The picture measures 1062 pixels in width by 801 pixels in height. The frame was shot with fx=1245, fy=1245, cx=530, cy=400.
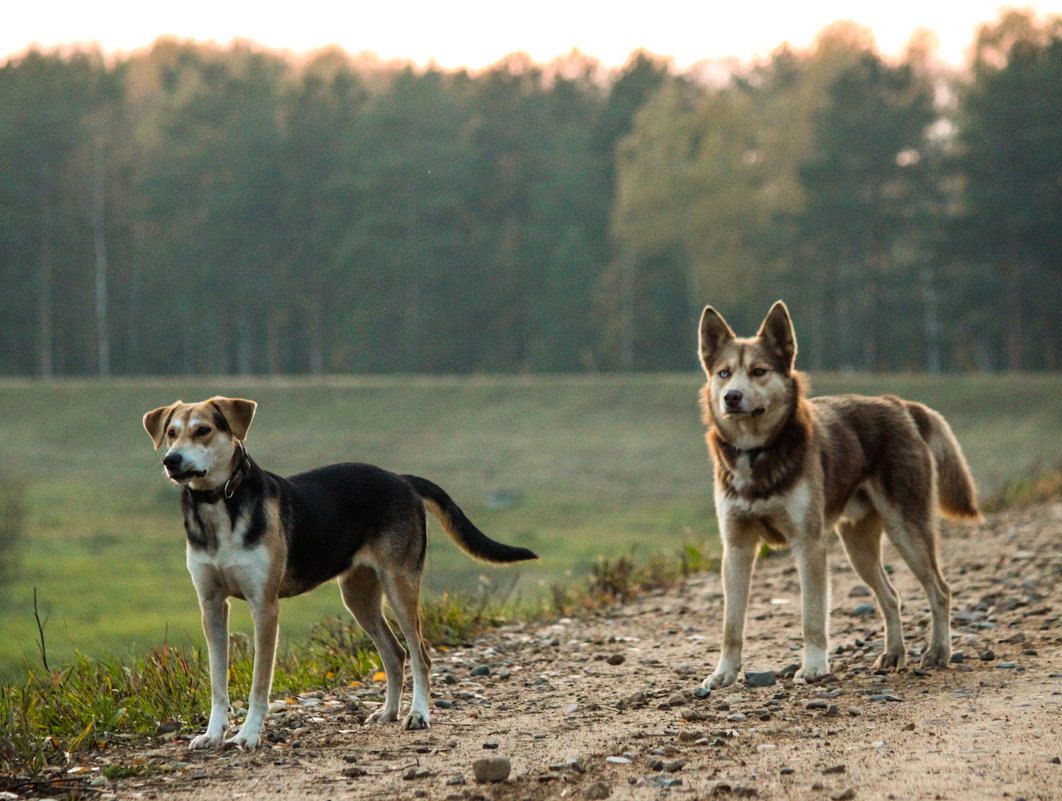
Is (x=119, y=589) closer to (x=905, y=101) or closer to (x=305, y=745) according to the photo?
(x=305, y=745)

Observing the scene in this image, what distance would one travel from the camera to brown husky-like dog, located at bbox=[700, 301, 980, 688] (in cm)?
749

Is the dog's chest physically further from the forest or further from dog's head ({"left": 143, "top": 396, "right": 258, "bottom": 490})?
the forest

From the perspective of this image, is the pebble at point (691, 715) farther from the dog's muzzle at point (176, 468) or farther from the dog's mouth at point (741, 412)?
the dog's muzzle at point (176, 468)

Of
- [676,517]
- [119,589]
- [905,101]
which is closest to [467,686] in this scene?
[119,589]

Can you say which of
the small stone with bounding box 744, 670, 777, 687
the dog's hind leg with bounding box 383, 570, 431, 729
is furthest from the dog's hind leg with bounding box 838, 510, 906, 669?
the dog's hind leg with bounding box 383, 570, 431, 729

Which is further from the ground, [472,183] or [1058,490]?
[472,183]

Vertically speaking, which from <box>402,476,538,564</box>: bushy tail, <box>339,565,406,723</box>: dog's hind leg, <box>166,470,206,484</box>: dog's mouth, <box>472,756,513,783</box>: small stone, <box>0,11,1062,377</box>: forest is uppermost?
<box>0,11,1062,377</box>: forest

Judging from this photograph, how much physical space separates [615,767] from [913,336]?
50850mm

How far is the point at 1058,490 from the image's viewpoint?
15.6 m

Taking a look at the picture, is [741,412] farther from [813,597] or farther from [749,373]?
[813,597]

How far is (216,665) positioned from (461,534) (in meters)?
1.55

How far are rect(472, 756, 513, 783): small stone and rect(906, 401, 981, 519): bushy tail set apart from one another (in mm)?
4086

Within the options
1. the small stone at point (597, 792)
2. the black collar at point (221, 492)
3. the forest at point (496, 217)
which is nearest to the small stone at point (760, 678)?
the small stone at point (597, 792)

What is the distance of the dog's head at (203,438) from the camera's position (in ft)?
19.7
